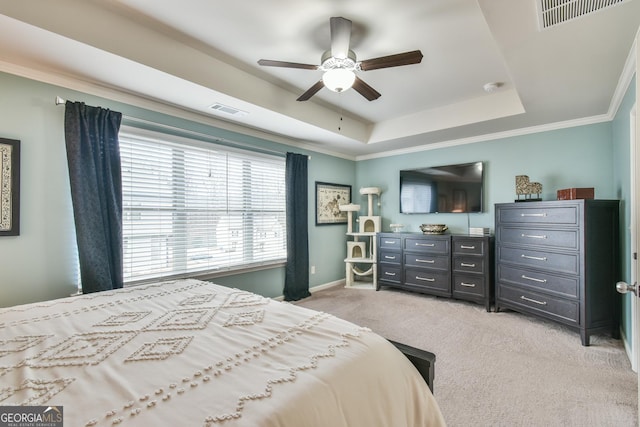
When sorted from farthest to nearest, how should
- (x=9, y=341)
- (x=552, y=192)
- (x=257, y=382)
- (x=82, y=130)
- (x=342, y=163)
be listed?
1. (x=342, y=163)
2. (x=552, y=192)
3. (x=82, y=130)
4. (x=9, y=341)
5. (x=257, y=382)

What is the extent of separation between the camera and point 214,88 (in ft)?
8.51

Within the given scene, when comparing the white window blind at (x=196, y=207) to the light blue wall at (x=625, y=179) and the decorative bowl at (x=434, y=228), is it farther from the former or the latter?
the light blue wall at (x=625, y=179)

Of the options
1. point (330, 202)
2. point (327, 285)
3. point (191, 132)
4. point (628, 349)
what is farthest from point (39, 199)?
point (628, 349)

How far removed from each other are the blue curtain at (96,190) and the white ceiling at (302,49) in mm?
351

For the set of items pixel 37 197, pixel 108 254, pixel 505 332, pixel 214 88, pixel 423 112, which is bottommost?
pixel 505 332

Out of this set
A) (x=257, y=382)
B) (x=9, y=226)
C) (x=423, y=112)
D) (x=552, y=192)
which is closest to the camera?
(x=257, y=382)

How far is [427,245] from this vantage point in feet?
→ 13.7

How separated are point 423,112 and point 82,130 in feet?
12.2

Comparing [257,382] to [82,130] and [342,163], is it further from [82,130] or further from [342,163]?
[342,163]

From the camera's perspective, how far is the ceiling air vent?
5.13 feet

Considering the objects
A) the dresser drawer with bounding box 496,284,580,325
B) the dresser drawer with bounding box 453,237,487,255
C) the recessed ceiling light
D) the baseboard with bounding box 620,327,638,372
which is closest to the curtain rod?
the recessed ceiling light

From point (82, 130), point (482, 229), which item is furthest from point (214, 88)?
point (482, 229)

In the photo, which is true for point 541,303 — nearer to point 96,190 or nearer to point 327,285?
point 327,285

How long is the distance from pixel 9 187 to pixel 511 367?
3.99 meters
